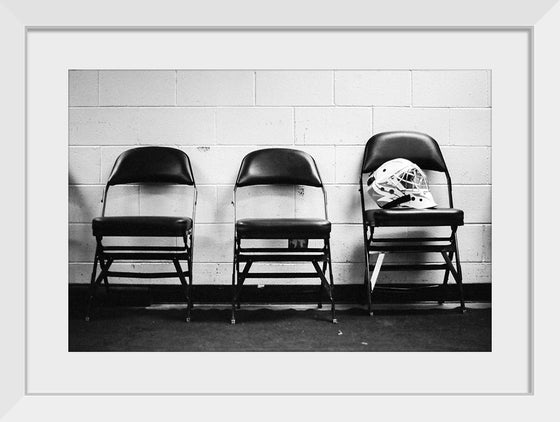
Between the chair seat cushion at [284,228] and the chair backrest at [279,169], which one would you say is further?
the chair backrest at [279,169]

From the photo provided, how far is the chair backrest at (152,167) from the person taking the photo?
2.58m

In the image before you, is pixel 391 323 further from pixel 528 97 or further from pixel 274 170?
pixel 528 97

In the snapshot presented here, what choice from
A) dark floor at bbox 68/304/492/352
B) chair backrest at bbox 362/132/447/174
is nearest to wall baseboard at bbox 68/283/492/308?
dark floor at bbox 68/304/492/352

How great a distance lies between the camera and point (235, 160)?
2725 millimetres

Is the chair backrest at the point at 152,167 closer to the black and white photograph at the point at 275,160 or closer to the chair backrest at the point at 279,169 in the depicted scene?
the black and white photograph at the point at 275,160

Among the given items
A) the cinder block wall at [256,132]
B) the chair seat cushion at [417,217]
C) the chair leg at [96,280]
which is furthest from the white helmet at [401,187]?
the chair leg at [96,280]

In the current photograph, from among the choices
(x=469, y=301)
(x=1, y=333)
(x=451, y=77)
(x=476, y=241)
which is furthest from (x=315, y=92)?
(x=1, y=333)

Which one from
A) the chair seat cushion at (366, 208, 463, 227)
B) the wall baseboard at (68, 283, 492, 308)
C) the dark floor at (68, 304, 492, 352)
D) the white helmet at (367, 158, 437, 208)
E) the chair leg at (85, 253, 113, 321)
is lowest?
the dark floor at (68, 304, 492, 352)

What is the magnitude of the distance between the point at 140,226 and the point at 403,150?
145cm

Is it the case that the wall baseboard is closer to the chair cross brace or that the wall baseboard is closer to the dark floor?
the dark floor

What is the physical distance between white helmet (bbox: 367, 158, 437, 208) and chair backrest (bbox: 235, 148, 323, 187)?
0.32 metres

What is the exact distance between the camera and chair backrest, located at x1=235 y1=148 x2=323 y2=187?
256 centimetres

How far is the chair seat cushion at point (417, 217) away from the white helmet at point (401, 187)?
107 mm

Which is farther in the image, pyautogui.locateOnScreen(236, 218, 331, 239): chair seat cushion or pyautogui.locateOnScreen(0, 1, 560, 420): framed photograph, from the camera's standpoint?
pyautogui.locateOnScreen(236, 218, 331, 239): chair seat cushion
